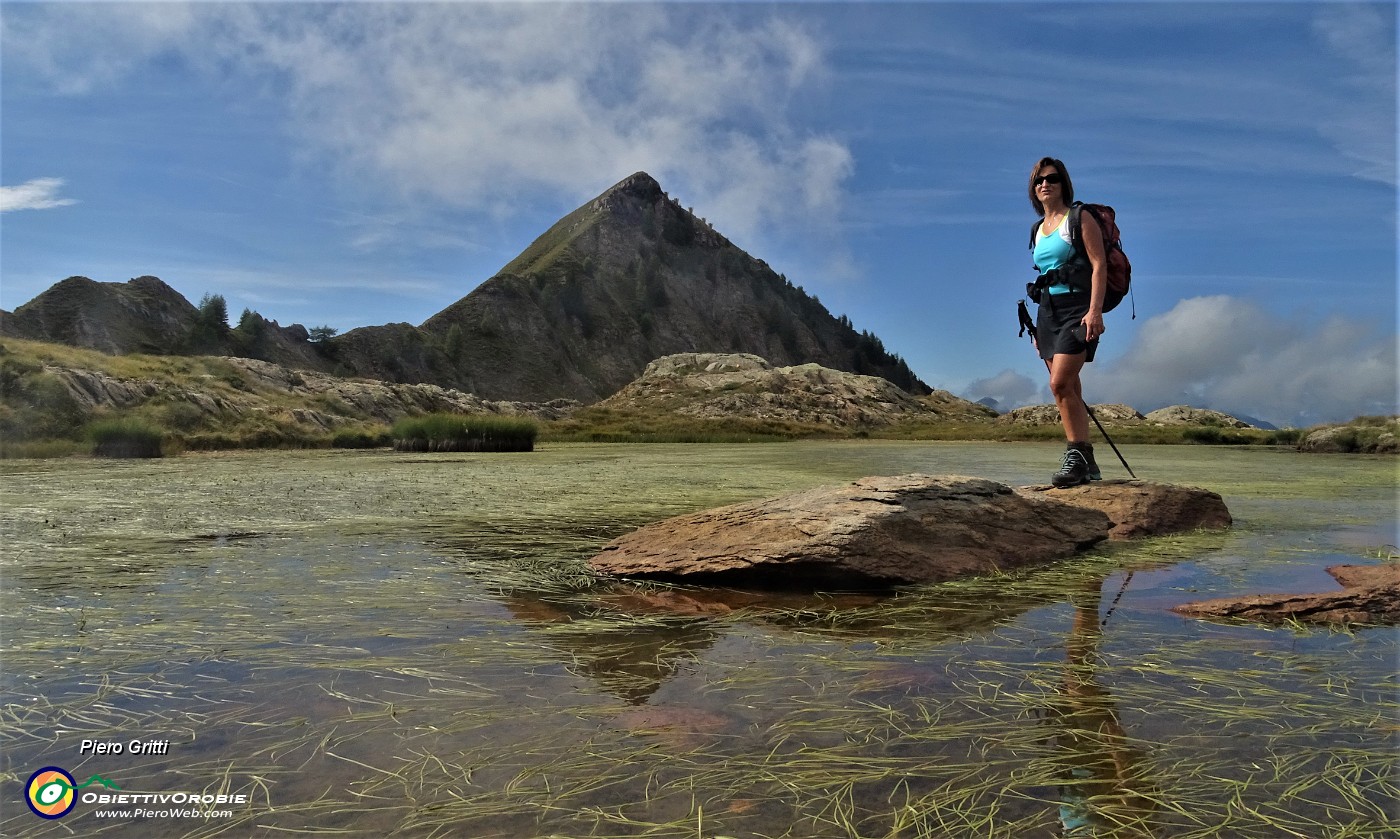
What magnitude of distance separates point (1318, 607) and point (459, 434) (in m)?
27.8

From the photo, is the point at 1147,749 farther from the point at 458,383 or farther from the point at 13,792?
the point at 458,383

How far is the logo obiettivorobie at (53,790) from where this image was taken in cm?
204

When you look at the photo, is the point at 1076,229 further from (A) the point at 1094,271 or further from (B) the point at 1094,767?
(B) the point at 1094,767

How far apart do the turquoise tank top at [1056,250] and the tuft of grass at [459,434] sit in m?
24.5

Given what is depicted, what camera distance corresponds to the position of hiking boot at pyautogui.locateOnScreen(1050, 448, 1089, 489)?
7.80 m

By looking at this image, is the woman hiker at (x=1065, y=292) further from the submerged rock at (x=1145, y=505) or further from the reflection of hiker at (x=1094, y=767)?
the reflection of hiker at (x=1094, y=767)

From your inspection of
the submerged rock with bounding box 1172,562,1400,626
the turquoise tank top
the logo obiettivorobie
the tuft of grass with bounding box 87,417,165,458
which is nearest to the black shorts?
the turquoise tank top

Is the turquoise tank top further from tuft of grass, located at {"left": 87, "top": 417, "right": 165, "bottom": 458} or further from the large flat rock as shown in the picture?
tuft of grass, located at {"left": 87, "top": 417, "right": 165, "bottom": 458}

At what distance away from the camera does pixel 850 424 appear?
257 feet

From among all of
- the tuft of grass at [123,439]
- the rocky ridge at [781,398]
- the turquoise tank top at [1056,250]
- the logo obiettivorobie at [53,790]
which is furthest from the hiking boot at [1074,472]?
the rocky ridge at [781,398]

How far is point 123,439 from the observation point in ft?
71.7

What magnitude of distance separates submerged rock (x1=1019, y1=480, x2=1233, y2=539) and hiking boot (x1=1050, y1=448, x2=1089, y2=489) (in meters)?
0.14

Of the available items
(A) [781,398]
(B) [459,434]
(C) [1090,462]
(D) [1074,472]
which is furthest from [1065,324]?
(A) [781,398]

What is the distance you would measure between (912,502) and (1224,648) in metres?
2.38
